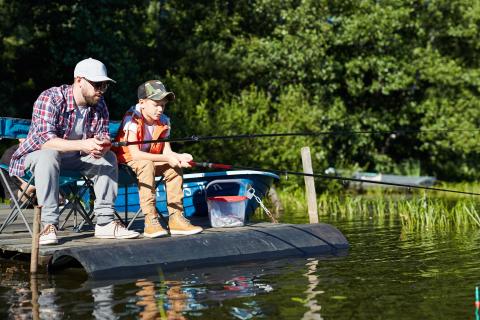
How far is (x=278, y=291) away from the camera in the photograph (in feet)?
20.2

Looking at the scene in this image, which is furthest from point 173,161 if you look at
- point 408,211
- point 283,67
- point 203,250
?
point 283,67

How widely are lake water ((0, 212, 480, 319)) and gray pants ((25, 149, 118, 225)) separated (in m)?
0.56

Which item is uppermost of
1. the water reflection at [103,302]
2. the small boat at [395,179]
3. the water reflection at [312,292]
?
the water reflection at [103,302]

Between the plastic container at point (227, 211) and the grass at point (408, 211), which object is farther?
the grass at point (408, 211)

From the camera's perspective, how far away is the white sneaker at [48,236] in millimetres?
7402

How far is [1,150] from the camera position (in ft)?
56.9

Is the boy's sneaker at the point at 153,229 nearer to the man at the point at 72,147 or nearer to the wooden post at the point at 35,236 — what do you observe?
the man at the point at 72,147

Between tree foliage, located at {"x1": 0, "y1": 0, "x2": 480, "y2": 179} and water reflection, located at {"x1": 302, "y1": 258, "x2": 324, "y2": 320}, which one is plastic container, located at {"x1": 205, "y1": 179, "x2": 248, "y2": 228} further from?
tree foliage, located at {"x1": 0, "y1": 0, "x2": 480, "y2": 179}

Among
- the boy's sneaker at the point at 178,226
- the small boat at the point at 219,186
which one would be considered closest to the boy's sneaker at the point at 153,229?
the boy's sneaker at the point at 178,226

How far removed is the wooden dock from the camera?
7047 mm

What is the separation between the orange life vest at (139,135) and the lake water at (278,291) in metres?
1.08

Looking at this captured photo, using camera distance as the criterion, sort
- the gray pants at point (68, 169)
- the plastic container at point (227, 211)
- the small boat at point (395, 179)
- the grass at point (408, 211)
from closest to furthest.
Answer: the gray pants at point (68, 169) < the plastic container at point (227, 211) < the grass at point (408, 211) < the small boat at point (395, 179)

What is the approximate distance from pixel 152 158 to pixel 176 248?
77cm

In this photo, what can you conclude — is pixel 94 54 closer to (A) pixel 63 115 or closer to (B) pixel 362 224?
(B) pixel 362 224
